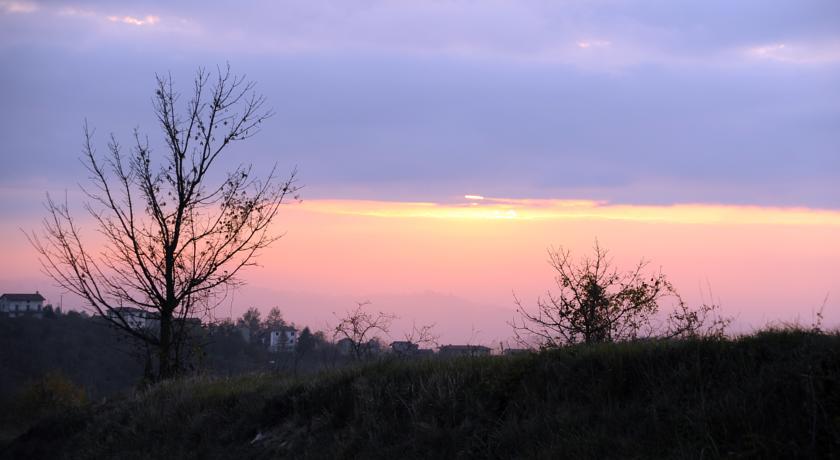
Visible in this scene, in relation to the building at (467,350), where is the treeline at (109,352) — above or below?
below

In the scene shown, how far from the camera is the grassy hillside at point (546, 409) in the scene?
5246mm

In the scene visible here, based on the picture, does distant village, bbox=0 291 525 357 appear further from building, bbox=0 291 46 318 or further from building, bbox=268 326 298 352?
building, bbox=0 291 46 318

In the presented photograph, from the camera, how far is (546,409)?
21.6 feet

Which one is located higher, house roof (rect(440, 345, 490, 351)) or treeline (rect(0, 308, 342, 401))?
house roof (rect(440, 345, 490, 351))

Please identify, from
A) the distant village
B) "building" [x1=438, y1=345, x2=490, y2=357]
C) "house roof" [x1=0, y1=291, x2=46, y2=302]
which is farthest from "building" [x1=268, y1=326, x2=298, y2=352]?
"house roof" [x1=0, y1=291, x2=46, y2=302]

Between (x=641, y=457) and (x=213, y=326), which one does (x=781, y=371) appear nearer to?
(x=641, y=457)

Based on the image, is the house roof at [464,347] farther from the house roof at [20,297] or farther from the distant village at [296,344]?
the house roof at [20,297]

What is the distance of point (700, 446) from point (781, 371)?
35.9 inches

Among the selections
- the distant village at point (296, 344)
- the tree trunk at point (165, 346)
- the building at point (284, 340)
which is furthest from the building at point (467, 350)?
the tree trunk at point (165, 346)

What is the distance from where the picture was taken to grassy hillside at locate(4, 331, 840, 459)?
5246mm

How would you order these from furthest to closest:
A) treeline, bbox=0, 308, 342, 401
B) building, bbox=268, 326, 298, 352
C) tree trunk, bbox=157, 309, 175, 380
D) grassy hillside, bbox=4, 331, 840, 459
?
1. building, bbox=268, 326, 298, 352
2. tree trunk, bbox=157, 309, 175, 380
3. treeline, bbox=0, 308, 342, 401
4. grassy hillside, bbox=4, 331, 840, 459

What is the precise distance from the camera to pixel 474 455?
660cm

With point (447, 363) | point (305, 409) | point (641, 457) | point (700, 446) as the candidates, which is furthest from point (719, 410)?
point (305, 409)

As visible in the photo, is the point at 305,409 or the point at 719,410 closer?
the point at 719,410
